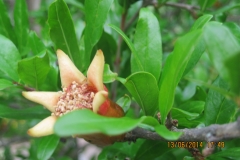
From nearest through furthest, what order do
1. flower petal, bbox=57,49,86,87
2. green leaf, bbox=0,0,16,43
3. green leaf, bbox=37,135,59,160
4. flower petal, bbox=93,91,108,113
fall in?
1. flower petal, bbox=93,91,108,113
2. flower petal, bbox=57,49,86,87
3. green leaf, bbox=37,135,59,160
4. green leaf, bbox=0,0,16,43

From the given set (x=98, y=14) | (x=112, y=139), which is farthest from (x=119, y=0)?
(x=112, y=139)

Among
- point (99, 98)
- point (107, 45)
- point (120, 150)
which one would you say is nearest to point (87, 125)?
point (99, 98)

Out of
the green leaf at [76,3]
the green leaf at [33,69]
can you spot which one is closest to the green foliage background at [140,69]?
the green leaf at [33,69]

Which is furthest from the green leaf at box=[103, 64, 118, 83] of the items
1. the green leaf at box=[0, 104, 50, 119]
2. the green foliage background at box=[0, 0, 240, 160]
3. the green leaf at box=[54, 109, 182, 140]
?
the green leaf at box=[0, 104, 50, 119]

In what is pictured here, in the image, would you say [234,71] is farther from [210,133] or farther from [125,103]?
[125,103]

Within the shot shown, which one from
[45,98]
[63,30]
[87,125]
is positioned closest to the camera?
[87,125]

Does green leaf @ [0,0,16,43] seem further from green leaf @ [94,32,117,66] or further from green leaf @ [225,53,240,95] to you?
green leaf @ [225,53,240,95]
